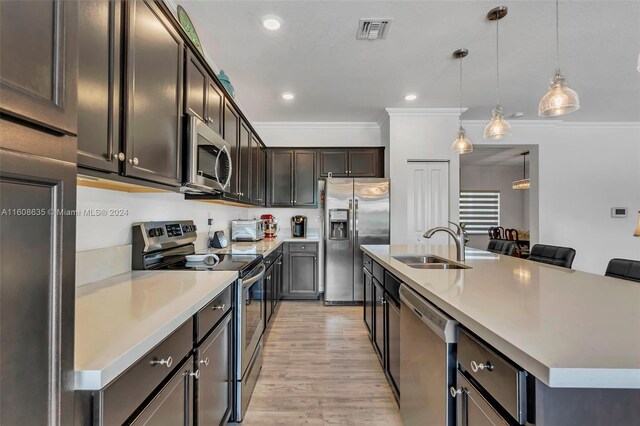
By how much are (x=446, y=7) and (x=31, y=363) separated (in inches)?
105

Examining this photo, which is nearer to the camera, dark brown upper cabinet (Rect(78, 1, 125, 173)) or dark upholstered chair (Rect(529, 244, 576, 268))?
dark brown upper cabinet (Rect(78, 1, 125, 173))

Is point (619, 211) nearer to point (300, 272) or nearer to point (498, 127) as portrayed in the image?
point (498, 127)

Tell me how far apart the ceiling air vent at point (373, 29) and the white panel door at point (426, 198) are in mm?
2117

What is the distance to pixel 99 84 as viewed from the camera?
100 cm

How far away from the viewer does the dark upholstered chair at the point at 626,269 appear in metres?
1.62

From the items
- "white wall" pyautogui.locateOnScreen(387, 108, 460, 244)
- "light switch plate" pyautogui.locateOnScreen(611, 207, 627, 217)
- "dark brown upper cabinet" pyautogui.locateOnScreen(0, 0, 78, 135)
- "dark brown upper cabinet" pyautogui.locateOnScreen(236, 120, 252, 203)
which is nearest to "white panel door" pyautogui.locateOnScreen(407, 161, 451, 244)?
"white wall" pyautogui.locateOnScreen(387, 108, 460, 244)

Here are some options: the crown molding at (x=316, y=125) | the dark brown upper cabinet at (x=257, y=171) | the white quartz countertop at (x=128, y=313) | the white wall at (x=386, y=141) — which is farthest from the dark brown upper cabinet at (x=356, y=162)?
the white quartz countertop at (x=128, y=313)

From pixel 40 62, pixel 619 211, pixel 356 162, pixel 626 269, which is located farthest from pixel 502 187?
pixel 40 62

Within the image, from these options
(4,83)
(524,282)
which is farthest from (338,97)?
(4,83)

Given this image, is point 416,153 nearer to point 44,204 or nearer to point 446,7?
point 446,7

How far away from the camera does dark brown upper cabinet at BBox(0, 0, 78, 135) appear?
0.47 metres

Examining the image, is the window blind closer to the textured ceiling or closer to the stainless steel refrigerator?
the textured ceiling

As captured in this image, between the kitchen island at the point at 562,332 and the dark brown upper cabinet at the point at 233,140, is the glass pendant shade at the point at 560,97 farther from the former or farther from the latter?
the dark brown upper cabinet at the point at 233,140

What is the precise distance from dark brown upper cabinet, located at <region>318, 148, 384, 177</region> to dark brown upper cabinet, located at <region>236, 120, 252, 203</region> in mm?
1447
